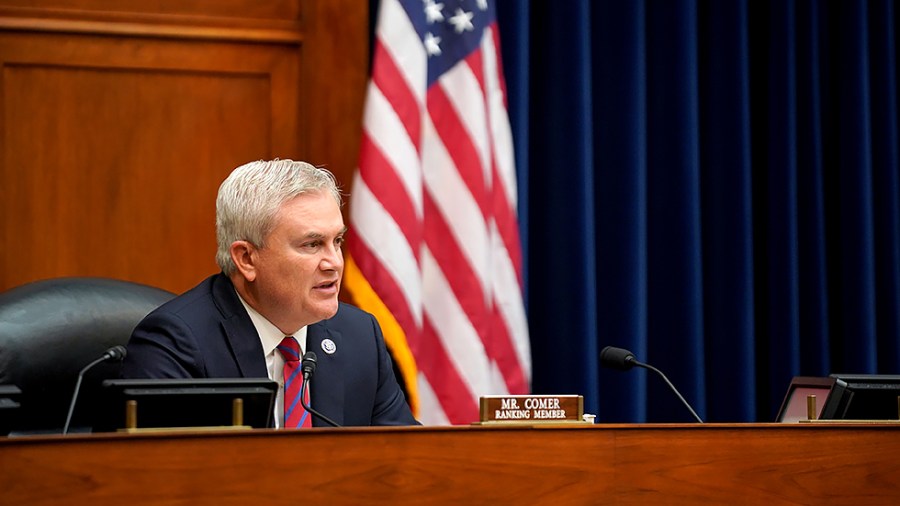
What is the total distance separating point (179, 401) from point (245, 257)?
41.4 inches

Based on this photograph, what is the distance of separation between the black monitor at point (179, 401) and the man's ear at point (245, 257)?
97 centimetres

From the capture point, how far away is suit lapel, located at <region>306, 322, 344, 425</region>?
2.87 meters

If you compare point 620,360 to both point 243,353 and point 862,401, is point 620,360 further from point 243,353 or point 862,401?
point 243,353

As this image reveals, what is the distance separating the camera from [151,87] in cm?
427

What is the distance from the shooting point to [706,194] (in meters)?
4.73

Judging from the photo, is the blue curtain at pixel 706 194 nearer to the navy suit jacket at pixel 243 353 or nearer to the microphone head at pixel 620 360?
the navy suit jacket at pixel 243 353

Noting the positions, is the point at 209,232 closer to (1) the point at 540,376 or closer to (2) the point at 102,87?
(2) the point at 102,87

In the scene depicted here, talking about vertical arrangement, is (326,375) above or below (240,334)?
below

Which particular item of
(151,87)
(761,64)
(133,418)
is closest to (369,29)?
(151,87)

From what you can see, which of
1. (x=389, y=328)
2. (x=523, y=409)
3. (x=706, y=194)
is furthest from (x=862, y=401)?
(x=706, y=194)

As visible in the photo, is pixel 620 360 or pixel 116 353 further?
pixel 620 360

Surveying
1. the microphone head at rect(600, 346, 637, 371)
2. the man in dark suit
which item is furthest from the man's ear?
the microphone head at rect(600, 346, 637, 371)

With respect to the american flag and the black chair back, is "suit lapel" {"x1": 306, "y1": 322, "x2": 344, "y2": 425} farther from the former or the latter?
the american flag

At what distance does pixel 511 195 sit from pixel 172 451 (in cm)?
260
